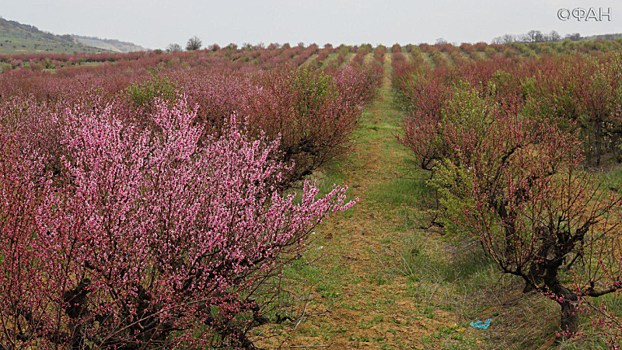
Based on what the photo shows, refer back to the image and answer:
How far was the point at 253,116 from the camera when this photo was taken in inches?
293

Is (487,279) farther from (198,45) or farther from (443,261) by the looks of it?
(198,45)

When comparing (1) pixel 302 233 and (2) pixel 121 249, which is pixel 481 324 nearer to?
(1) pixel 302 233

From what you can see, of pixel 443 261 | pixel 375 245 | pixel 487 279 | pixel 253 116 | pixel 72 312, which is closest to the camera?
pixel 72 312

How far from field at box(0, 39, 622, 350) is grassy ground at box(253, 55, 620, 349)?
0.09ft

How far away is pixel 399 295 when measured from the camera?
4859 mm

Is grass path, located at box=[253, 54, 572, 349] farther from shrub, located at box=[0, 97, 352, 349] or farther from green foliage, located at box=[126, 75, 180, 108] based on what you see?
green foliage, located at box=[126, 75, 180, 108]

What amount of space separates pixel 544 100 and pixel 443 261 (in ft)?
22.5

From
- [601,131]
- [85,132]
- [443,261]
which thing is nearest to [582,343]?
[443,261]

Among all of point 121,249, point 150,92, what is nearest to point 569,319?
point 121,249

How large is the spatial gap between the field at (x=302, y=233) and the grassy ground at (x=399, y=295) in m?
0.03

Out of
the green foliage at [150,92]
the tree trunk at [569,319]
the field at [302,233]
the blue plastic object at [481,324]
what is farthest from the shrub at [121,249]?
the green foliage at [150,92]

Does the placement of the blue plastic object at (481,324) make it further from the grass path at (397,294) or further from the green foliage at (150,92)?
the green foliage at (150,92)

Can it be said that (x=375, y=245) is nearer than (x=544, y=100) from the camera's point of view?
Yes

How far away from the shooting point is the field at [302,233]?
2.75 m
